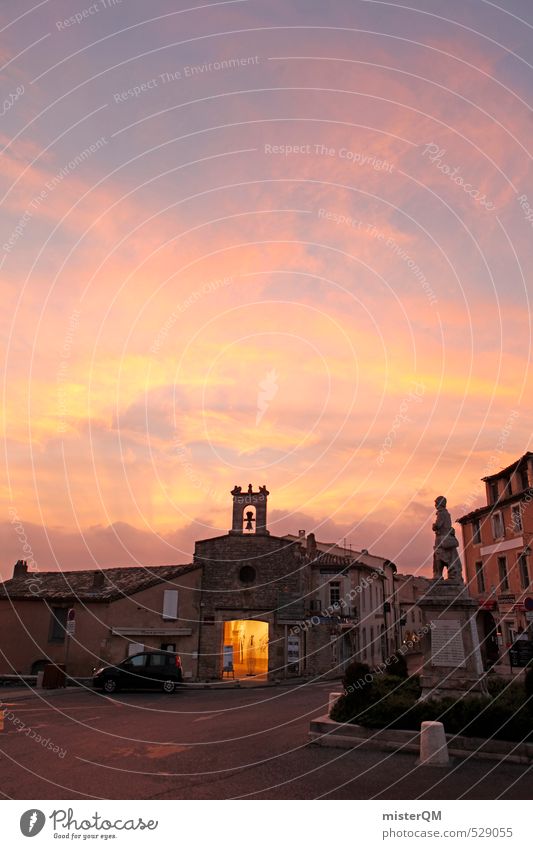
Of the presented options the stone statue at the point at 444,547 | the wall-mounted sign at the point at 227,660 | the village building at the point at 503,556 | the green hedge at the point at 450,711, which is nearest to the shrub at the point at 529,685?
the green hedge at the point at 450,711

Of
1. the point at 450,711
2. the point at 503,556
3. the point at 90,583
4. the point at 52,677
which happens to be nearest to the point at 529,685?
the point at 450,711

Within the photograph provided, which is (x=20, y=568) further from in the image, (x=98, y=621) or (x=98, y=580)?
(x=98, y=621)

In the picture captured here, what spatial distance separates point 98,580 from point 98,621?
4.67 meters

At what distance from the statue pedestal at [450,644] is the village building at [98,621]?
1959 centimetres

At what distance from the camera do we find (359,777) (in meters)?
8.98

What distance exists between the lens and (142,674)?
23.8m

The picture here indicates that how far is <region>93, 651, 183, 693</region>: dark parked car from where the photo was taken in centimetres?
2305

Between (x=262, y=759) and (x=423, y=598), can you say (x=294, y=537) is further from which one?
(x=262, y=759)

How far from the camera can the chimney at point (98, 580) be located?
3275 centimetres

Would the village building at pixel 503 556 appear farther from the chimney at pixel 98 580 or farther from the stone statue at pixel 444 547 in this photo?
the chimney at pixel 98 580

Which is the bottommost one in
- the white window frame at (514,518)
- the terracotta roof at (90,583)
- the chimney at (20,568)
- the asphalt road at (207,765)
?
the asphalt road at (207,765)

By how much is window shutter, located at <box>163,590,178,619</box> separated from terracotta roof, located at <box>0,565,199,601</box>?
2.01ft

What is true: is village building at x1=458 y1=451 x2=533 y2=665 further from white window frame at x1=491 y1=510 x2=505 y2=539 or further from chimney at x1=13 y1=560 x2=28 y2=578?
chimney at x1=13 y1=560 x2=28 y2=578

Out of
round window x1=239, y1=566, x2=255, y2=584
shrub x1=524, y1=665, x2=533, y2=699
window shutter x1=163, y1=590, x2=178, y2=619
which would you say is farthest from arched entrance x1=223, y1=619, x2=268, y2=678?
shrub x1=524, y1=665, x2=533, y2=699
